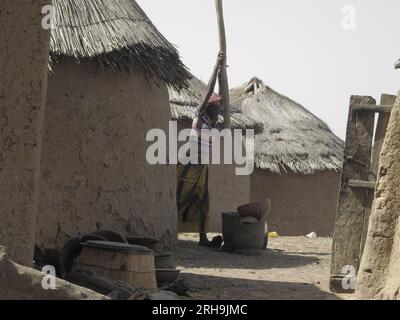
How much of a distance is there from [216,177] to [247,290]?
776 cm

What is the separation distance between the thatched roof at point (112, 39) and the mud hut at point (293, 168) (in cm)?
787

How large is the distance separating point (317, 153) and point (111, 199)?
10.0m

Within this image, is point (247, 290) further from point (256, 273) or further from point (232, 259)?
point (232, 259)

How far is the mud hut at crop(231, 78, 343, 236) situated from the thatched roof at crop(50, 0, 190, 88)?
787cm

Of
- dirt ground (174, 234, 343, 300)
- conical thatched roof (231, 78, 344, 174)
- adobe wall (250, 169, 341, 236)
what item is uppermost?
conical thatched roof (231, 78, 344, 174)

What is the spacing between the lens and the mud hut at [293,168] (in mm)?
16031

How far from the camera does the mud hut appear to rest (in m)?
16.0

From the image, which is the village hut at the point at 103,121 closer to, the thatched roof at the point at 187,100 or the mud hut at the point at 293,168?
the thatched roof at the point at 187,100

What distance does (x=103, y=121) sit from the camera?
7.75 metres

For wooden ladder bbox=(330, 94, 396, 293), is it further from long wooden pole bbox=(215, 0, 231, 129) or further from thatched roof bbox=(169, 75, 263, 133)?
thatched roof bbox=(169, 75, 263, 133)

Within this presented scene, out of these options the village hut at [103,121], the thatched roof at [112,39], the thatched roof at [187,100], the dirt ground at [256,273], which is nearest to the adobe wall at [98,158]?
the village hut at [103,121]

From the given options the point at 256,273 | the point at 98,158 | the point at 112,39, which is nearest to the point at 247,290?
the point at 256,273

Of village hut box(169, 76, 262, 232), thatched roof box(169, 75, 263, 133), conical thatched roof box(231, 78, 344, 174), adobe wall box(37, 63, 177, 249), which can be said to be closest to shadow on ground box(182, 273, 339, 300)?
adobe wall box(37, 63, 177, 249)
